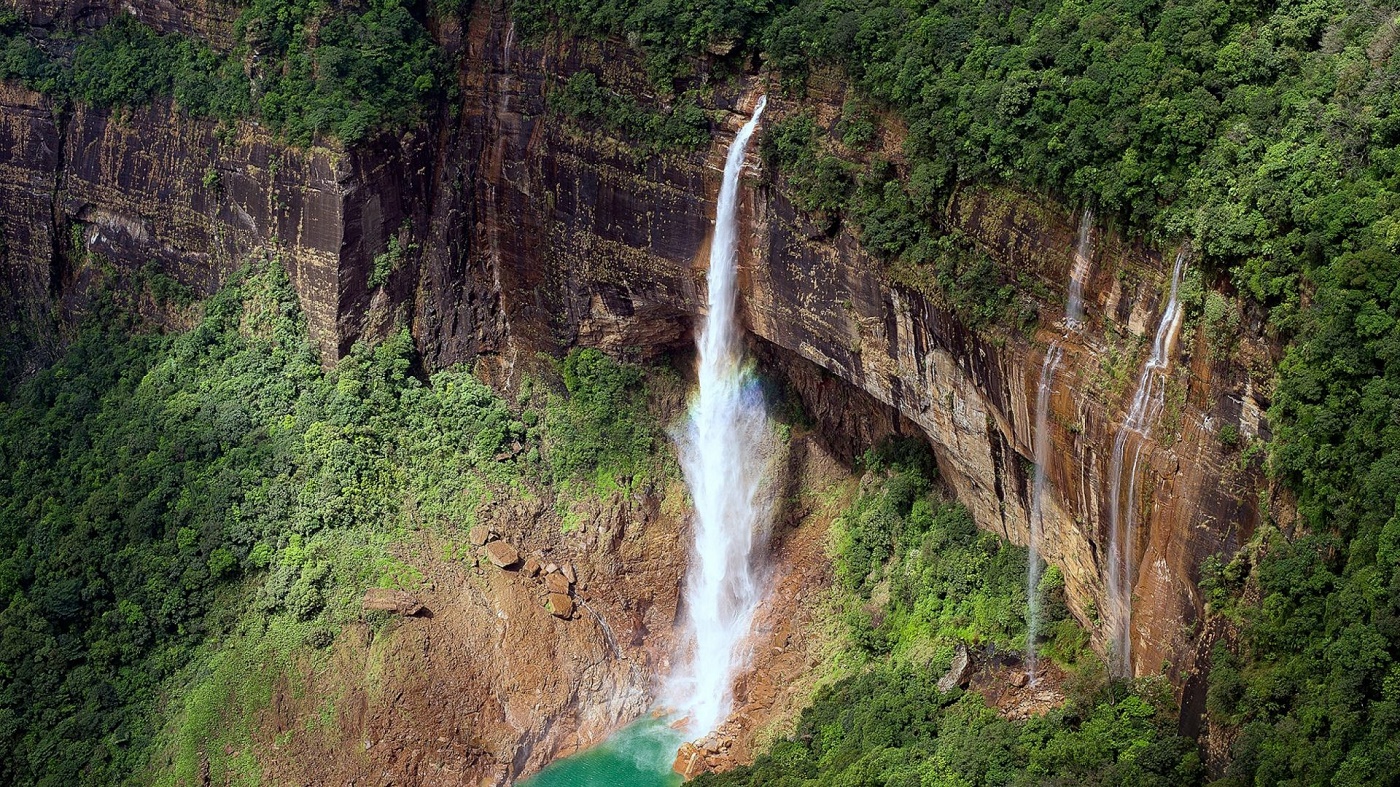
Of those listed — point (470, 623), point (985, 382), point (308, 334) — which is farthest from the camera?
point (308, 334)

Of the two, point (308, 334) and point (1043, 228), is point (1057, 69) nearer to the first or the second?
point (1043, 228)

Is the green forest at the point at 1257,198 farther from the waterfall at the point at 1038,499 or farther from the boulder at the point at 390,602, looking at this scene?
the boulder at the point at 390,602

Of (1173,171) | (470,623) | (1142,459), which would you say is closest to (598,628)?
(470,623)

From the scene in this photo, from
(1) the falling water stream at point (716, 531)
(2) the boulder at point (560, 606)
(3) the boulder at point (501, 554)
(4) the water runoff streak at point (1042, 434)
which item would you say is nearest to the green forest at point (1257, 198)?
(4) the water runoff streak at point (1042, 434)

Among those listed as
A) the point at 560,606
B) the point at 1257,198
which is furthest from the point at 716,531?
the point at 1257,198

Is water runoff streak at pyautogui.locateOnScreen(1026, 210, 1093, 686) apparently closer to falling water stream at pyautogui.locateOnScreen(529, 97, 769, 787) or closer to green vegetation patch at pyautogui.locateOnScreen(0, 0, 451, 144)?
falling water stream at pyautogui.locateOnScreen(529, 97, 769, 787)
